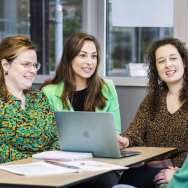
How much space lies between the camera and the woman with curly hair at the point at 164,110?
3238 millimetres

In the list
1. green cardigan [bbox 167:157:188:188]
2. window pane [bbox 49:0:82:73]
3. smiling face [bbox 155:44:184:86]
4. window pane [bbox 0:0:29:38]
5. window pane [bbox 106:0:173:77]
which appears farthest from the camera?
window pane [bbox 0:0:29:38]

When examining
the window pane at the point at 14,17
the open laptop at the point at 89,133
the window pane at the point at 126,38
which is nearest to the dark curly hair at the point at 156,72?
the open laptop at the point at 89,133

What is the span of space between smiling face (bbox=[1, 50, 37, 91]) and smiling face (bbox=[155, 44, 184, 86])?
2.50 ft

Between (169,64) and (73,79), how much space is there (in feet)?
2.37

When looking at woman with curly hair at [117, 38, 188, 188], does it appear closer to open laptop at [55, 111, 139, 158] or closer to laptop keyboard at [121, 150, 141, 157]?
laptop keyboard at [121, 150, 141, 157]

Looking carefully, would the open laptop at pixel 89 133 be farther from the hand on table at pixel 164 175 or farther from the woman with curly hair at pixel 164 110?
the woman with curly hair at pixel 164 110

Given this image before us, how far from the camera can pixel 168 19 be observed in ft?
14.2

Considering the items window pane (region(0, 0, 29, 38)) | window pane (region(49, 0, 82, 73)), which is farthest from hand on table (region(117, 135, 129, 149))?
window pane (region(0, 0, 29, 38))

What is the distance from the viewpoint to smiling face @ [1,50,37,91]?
318cm

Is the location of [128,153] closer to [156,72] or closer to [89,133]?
[89,133]

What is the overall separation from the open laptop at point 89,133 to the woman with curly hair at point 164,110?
31 cm

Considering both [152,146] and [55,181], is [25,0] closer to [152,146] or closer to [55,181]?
[152,146]

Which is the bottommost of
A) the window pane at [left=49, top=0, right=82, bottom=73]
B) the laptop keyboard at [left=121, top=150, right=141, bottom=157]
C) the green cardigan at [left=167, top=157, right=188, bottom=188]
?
the laptop keyboard at [left=121, top=150, right=141, bottom=157]

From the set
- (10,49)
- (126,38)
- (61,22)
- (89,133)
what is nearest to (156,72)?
(89,133)
